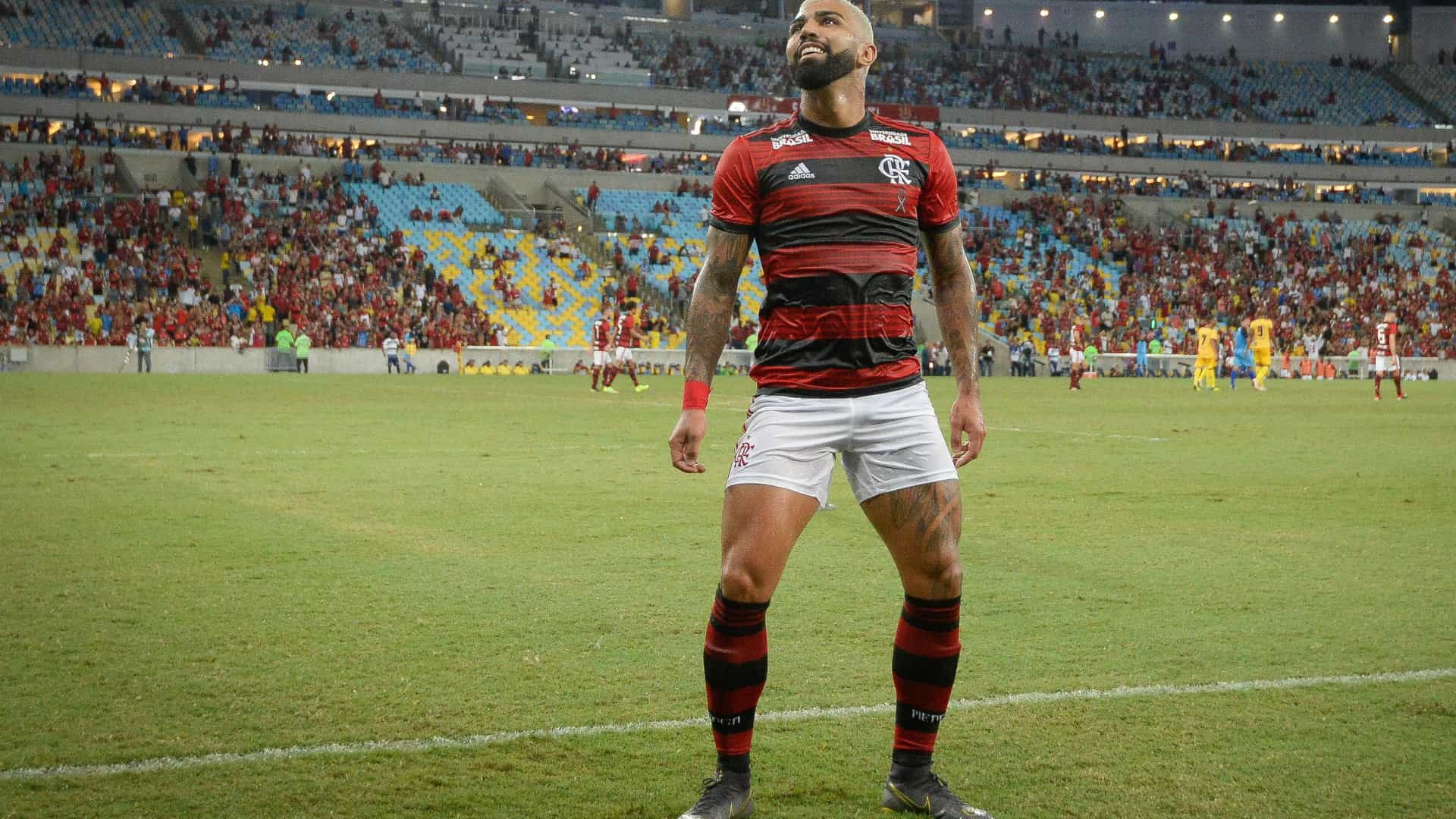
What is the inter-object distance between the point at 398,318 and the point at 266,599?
126 feet

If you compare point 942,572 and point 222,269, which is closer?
point 942,572

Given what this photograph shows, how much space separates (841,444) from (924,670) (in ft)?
2.54

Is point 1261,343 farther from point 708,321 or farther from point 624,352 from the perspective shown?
point 708,321

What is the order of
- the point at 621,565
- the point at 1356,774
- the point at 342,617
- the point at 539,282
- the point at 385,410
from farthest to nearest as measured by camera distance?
the point at 539,282 < the point at 385,410 < the point at 621,565 < the point at 342,617 < the point at 1356,774

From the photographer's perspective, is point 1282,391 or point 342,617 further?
point 1282,391

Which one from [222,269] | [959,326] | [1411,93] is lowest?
[959,326]

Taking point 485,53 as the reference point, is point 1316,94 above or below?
above

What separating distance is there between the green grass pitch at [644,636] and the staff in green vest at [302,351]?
2689cm

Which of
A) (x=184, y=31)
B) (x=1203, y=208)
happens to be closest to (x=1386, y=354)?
(x=1203, y=208)

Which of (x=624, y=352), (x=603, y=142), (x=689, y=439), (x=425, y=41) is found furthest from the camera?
(x=425, y=41)

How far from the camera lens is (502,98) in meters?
64.2

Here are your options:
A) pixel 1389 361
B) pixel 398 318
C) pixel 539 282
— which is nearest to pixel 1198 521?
pixel 1389 361

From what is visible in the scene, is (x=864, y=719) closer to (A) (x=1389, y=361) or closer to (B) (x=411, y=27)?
(A) (x=1389, y=361)

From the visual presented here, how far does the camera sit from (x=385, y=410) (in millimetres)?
24344
